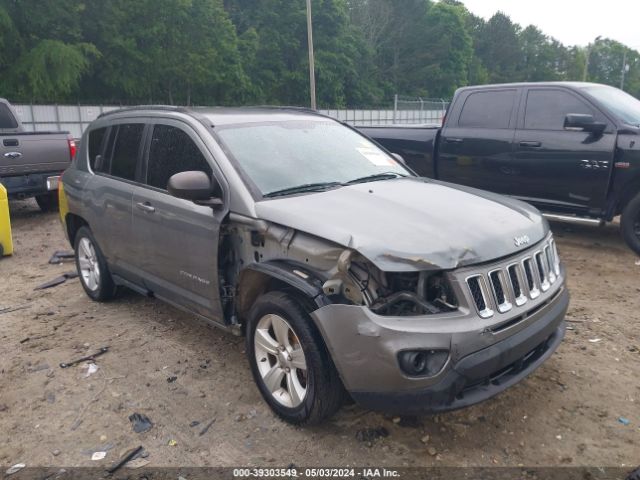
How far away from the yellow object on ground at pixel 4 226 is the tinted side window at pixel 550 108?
6.64m

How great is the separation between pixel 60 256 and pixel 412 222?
5.65 meters

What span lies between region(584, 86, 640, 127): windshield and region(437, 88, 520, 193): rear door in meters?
0.96

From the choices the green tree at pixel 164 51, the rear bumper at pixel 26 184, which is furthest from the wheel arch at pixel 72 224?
the green tree at pixel 164 51

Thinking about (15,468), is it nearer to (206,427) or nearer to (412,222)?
(206,427)

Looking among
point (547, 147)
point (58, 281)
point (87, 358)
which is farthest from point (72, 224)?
point (547, 147)

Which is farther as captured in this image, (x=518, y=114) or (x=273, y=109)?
(x=518, y=114)

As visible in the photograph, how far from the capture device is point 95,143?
17.0 ft

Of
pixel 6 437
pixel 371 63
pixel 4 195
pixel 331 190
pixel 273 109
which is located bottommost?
pixel 6 437

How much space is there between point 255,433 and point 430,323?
49.9 inches

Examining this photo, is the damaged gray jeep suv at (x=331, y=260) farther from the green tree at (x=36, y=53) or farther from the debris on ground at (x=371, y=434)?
the green tree at (x=36, y=53)

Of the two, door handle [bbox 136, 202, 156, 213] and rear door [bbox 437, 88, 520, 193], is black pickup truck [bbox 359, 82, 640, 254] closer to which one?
rear door [bbox 437, 88, 520, 193]

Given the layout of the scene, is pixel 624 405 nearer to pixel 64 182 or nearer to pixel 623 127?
pixel 623 127

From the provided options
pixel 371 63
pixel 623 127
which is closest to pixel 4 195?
pixel 623 127

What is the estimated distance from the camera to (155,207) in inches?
159
